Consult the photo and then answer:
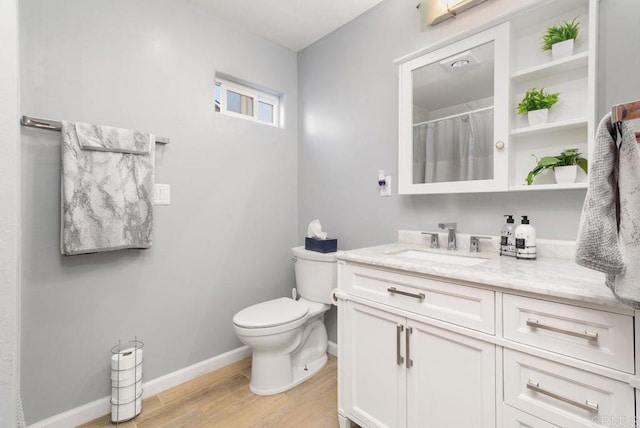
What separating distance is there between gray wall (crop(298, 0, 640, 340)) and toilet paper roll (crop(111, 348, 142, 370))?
1.25 m

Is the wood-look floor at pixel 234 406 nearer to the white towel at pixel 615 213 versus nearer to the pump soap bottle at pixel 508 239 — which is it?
the pump soap bottle at pixel 508 239

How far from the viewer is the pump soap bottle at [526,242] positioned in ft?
3.99

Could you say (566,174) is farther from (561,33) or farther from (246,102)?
(246,102)

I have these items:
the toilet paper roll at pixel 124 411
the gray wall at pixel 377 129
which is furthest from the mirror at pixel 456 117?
the toilet paper roll at pixel 124 411

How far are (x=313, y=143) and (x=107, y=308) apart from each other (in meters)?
1.78

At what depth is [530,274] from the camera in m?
0.95

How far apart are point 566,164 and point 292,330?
1.59 meters

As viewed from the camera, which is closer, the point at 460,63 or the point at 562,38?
the point at 562,38

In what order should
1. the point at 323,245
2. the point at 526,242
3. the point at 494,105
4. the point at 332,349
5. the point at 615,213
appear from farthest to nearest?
the point at 332,349 < the point at 323,245 < the point at 494,105 < the point at 526,242 < the point at 615,213

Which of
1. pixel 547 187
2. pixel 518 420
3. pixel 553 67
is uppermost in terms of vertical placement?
pixel 553 67

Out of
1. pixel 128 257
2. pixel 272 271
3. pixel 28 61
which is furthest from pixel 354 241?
pixel 28 61

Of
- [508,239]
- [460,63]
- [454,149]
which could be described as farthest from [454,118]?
[508,239]

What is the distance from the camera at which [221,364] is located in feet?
6.73

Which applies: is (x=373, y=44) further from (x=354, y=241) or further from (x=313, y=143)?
(x=354, y=241)
